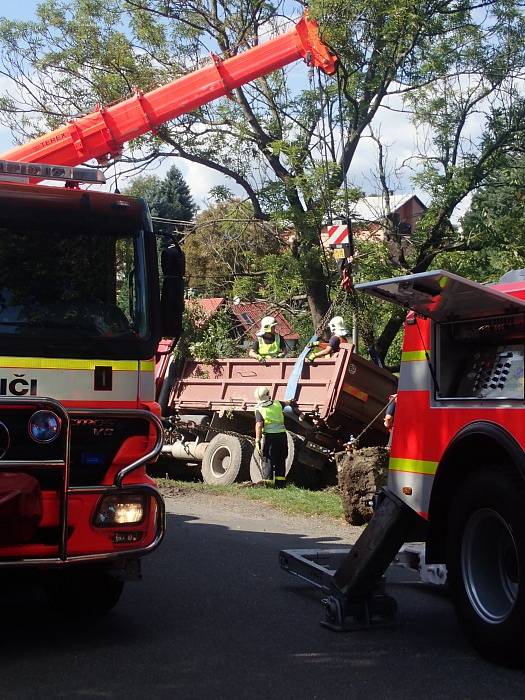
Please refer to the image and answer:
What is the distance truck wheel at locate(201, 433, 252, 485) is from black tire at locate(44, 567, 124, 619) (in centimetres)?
902

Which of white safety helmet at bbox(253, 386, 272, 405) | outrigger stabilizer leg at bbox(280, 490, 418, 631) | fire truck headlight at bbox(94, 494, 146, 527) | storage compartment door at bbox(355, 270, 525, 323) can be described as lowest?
outrigger stabilizer leg at bbox(280, 490, 418, 631)

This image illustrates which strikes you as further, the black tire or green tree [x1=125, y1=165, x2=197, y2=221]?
green tree [x1=125, y1=165, x2=197, y2=221]

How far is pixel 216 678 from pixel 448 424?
2.07 m

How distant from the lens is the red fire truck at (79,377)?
5574 mm

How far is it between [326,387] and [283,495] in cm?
178

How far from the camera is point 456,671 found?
212 inches

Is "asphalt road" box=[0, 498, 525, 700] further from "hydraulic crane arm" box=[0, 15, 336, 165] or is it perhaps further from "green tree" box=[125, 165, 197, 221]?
"green tree" box=[125, 165, 197, 221]

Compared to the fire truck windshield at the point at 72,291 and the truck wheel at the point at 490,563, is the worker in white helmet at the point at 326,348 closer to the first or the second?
the fire truck windshield at the point at 72,291

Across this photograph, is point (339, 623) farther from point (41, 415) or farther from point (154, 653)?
point (41, 415)

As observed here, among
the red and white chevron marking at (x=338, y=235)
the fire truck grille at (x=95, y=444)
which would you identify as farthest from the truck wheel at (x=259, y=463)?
the fire truck grille at (x=95, y=444)

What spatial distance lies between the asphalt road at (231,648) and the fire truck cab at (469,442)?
1.36 feet

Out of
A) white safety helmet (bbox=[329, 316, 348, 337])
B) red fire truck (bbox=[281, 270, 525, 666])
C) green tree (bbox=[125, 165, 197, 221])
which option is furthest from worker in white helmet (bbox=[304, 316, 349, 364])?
green tree (bbox=[125, 165, 197, 221])

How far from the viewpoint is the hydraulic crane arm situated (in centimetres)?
1245

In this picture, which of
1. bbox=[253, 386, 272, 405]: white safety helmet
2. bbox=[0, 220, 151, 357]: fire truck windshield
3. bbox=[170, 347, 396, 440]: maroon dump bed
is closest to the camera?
bbox=[0, 220, 151, 357]: fire truck windshield
